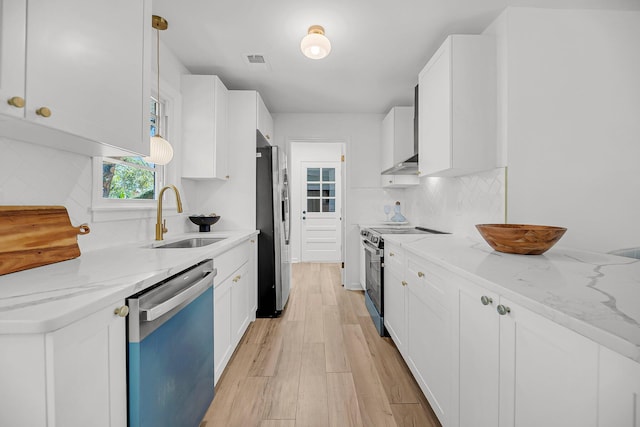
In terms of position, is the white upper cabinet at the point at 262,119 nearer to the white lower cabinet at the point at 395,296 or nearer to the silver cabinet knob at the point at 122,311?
the white lower cabinet at the point at 395,296

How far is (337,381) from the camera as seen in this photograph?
1874 millimetres

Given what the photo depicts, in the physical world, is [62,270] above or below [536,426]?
above

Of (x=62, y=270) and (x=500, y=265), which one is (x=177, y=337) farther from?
(x=500, y=265)

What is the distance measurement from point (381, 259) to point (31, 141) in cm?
235

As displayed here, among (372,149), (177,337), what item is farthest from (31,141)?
(372,149)

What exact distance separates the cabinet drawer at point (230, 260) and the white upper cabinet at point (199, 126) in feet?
2.41

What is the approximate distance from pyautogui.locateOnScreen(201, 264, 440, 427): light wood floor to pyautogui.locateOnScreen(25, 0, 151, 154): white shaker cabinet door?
154 cm

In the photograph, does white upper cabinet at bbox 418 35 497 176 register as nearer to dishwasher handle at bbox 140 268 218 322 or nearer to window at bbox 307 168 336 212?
dishwasher handle at bbox 140 268 218 322

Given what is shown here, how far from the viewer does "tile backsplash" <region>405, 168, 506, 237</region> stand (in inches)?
75.9

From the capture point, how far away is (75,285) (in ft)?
2.78

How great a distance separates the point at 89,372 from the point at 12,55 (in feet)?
3.03

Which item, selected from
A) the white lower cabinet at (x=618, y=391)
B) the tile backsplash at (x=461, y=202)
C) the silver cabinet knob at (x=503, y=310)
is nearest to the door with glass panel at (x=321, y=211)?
the tile backsplash at (x=461, y=202)

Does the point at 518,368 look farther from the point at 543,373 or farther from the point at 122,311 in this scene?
the point at 122,311

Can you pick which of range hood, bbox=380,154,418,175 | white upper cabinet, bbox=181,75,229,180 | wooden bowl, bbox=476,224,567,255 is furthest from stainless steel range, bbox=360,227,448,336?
white upper cabinet, bbox=181,75,229,180
